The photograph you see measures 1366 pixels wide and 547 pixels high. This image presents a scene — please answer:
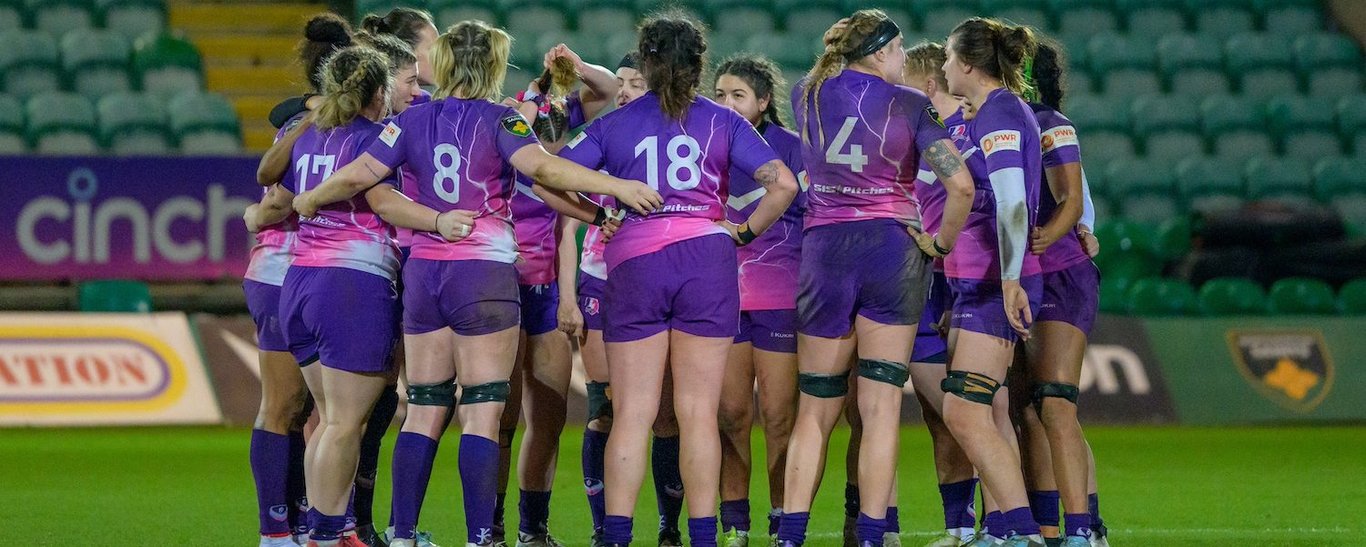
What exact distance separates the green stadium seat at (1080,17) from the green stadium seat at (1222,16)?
1.08m

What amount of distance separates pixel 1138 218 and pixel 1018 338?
10.2 metres

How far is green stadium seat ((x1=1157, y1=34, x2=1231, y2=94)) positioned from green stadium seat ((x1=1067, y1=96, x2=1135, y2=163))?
119 cm

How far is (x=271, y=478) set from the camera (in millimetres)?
6199

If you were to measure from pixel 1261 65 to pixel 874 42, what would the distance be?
43.9 feet

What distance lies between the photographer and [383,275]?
6.00 meters

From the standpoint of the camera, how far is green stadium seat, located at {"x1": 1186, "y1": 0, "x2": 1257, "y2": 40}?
61.0 ft

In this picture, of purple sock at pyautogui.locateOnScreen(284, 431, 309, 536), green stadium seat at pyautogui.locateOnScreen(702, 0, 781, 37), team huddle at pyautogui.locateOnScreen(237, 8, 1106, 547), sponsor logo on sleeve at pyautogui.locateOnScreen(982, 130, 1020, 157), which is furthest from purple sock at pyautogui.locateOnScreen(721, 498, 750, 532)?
green stadium seat at pyautogui.locateOnScreen(702, 0, 781, 37)

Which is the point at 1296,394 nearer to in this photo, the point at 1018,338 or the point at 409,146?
the point at 1018,338

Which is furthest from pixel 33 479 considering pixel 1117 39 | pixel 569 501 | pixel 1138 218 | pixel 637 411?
pixel 1117 39

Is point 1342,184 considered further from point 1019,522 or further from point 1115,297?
point 1019,522

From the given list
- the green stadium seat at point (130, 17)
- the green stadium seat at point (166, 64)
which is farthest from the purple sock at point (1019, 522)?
the green stadium seat at point (130, 17)

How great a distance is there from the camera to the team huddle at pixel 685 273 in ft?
18.9

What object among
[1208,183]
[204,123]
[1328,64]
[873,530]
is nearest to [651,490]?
[873,530]

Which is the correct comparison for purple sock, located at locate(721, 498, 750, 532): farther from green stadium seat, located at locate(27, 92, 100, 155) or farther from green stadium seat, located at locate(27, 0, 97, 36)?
green stadium seat, located at locate(27, 0, 97, 36)
